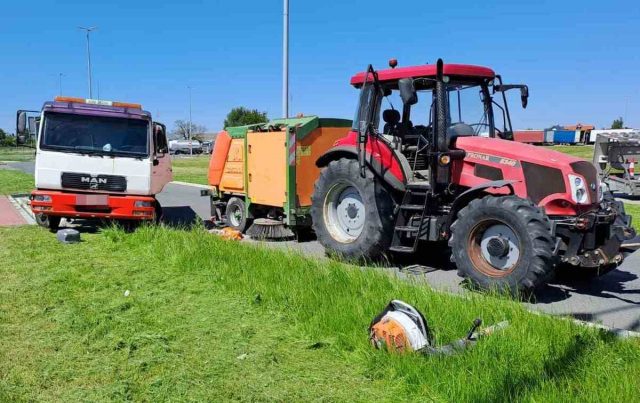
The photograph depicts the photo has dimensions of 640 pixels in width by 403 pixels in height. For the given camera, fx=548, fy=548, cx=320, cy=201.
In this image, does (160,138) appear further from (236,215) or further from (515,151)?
(515,151)

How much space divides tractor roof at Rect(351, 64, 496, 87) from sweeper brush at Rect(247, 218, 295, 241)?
3.35m

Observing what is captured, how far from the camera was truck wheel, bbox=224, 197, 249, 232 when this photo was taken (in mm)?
10312

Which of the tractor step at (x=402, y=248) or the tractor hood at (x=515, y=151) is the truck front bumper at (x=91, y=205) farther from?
the tractor hood at (x=515, y=151)

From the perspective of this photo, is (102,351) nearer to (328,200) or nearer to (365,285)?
(365,285)

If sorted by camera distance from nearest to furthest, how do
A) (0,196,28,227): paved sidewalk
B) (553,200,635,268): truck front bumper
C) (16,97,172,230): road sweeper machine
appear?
1. (553,200,635,268): truck front bumper
2. (16,97,172,230): road sweeper machine
3. (0,196,28,227): paved sidewalk

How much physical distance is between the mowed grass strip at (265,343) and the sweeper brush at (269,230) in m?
2.96

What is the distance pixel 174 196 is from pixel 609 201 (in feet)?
46.0

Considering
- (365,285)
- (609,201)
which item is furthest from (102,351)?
(609,201)

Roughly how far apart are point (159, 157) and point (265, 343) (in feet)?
22.1

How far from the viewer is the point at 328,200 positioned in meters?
7.95

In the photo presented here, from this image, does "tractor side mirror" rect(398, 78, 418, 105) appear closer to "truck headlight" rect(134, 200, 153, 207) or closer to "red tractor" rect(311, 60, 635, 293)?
"red tractor" rect(311, 60, 635, 293)

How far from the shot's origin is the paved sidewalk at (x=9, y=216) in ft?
35.4

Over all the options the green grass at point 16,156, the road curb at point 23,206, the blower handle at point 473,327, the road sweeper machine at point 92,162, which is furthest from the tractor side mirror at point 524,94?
the green grass at point 16,156

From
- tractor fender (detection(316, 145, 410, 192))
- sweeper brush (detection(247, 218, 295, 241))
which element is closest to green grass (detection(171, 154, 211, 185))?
sweeper brush (detection(247, 218, 295, 241))
